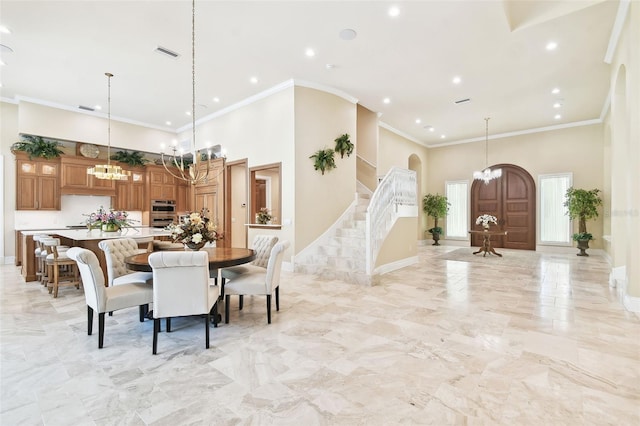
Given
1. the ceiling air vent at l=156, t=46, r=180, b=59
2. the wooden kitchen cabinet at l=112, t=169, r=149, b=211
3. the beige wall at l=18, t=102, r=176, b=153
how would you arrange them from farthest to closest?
1. the wooden kitchen cabinet at l=112, t=169, r=149, b=211
2. the beige wall at l=18, t=102, r=176, b=153
3. the ceiling air vent at l=156, t=46, r=180, b=59

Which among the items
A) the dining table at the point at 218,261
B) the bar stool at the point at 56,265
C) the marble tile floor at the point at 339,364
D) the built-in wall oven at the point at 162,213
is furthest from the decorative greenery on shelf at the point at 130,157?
the dining table at the point at 218,261

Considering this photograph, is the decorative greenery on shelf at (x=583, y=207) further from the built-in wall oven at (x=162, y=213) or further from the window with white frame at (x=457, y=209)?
the built-in wall oven at (x=162, y=213)

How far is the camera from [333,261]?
597cm

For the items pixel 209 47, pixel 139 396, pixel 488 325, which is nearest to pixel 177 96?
pixel 209 47

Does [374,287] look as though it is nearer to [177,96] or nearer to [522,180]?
[177,96]

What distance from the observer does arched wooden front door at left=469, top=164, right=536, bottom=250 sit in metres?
10.2

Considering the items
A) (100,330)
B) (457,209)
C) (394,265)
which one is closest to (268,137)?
(394,265)

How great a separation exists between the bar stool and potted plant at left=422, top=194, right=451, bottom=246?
1077 centimetres

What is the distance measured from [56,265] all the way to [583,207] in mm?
12545

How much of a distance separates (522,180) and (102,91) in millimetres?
12881

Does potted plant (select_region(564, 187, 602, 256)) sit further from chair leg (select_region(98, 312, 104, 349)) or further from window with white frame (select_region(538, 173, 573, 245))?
chair leg (select_region(98, 312, 104, 349))

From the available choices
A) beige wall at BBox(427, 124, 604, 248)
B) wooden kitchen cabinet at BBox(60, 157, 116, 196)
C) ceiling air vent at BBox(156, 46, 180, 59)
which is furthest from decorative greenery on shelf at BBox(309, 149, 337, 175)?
beige wall at BBox(427, 124, 604, 248)

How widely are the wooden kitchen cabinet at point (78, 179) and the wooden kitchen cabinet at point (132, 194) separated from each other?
1.50 ft

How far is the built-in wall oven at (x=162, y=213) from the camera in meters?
9.61
